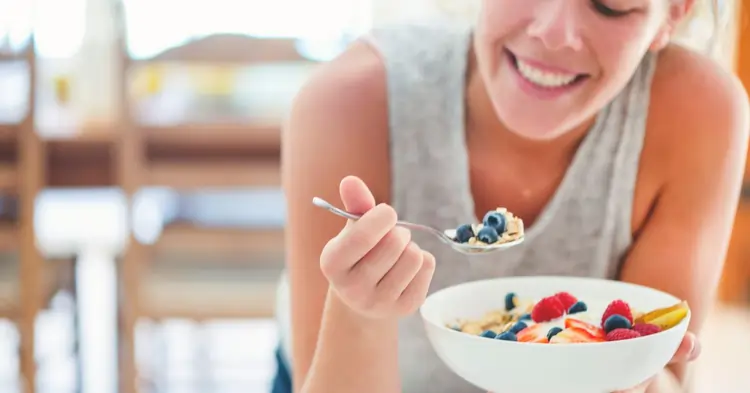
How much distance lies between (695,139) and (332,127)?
0.78 ft

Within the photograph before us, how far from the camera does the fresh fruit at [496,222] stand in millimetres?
407

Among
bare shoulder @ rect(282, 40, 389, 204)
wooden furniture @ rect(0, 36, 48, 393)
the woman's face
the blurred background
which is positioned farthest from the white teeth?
wooden furniture @ rect(0, 36, 48, 393)

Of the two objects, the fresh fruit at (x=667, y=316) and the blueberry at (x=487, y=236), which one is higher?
the blueberry at (x=487, y=236)

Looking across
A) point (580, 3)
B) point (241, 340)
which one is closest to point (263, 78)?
point (241, 340)

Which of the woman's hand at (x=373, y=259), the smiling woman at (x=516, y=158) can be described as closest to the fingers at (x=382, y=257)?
the woman's hand at (x=373, y=259)

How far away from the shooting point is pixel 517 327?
39 centimetres

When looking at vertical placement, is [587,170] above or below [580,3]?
below

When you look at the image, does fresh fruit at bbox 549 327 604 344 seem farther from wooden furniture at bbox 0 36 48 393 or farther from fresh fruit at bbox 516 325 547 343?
wooden furniture at bbox 0 36 48 393

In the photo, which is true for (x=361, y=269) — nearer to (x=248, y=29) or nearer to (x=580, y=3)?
(x=580, y=3)

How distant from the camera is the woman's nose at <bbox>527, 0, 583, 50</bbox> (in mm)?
402

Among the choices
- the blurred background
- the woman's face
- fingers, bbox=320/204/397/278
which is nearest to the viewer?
fingers, bbox=320/204/397/278

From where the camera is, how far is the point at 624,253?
0.50 meters

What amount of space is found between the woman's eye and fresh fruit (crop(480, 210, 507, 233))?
0.40ft

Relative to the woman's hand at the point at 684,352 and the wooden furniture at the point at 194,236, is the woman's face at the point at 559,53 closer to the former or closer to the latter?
the woman's hand at the point at 684,352
